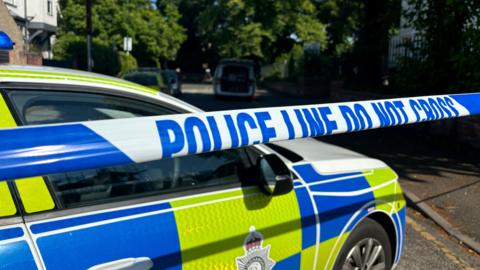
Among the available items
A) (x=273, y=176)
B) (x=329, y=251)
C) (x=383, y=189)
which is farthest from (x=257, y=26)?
(x=273, y=176)

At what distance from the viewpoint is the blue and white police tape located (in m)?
1.32

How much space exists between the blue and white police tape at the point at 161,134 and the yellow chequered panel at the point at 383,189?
86 cm

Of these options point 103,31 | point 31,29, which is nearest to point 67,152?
point 31,29

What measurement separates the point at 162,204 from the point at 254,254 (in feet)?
1.94

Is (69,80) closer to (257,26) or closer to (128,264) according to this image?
(128,264)

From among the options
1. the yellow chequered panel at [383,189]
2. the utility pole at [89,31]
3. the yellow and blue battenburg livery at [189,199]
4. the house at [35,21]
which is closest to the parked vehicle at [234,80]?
the utility pole at [89,31]

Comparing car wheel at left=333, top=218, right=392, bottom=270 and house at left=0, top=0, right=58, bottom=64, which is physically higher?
house at left=0, top=0, right=58, bottom=64

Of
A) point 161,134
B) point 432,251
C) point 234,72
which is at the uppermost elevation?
point 234,72

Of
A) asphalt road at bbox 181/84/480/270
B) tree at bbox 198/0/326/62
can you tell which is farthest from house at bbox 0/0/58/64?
tree at bbox 198/0/326/62

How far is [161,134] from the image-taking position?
5.26 ft

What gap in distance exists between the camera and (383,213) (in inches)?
131

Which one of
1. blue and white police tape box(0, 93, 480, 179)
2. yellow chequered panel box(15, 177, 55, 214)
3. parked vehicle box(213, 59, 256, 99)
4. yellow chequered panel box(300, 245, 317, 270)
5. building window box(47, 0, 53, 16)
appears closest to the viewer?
blue and white police tape box(0, 93, 480, 179)

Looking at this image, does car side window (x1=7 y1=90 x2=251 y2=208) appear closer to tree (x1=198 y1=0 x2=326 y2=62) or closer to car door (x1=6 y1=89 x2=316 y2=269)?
car door (x1=6 y1=89 x2=316 y2=269)

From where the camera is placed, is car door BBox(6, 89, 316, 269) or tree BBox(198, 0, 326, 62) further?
tree BBox(198, 0, 326, 62)
